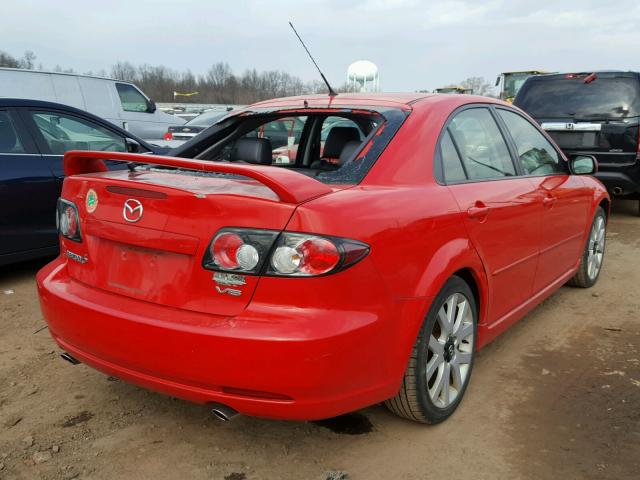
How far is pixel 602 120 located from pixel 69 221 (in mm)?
6735

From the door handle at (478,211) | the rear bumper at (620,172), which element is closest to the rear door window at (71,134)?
the door handle at (478,211)

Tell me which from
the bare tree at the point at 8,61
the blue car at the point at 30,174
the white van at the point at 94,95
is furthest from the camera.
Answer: the bare tree at the point at 8,61

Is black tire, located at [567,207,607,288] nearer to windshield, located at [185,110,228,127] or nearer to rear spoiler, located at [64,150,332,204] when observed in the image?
rear spoiler, located at [64,150,332,204]

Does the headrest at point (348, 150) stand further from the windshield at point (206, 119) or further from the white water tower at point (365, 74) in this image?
the white water tower at point (365, 74)

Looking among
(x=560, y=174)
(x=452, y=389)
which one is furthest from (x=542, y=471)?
(x=560, y=174)

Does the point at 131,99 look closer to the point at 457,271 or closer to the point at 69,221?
the point at 69,221

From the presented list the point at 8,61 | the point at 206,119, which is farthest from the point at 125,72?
the point at 206,119

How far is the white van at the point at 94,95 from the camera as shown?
1034 centimetres

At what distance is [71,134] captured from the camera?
17.6ft

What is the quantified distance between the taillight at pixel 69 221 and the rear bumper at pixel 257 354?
37cm

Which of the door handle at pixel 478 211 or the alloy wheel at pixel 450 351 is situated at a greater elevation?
the door handle at pixel 478 211

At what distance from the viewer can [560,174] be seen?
4117 millimetres

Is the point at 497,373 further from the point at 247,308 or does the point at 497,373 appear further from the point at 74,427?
the point at 74,427

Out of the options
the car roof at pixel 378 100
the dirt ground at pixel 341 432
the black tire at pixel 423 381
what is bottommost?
the dirt ground at pixel 341 432
